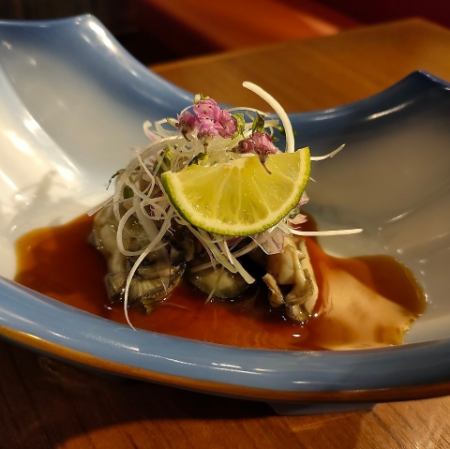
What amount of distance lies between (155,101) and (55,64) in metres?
0.30

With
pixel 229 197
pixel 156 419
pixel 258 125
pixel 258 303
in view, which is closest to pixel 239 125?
pixel 258 125

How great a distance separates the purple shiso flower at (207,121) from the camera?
114 centimetres

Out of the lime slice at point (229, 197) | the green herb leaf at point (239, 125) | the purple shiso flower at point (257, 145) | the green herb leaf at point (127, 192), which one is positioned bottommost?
the green herb leaf at point (127, 192)

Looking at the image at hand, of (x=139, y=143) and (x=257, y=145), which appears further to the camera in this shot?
(x=139, y=143)

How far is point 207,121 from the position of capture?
1.14 metres

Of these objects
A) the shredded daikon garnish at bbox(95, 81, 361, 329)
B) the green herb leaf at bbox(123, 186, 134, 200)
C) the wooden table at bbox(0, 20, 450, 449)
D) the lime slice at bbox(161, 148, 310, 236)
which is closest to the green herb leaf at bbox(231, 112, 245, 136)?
the shredded daikon garnish at bbox(95, 81, 361, 329)

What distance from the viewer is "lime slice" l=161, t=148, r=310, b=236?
1049 millimetres

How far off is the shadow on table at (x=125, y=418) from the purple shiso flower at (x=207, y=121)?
0.51 meters

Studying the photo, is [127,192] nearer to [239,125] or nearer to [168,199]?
[168,199]

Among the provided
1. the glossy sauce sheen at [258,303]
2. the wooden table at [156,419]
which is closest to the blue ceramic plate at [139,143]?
the glossy sauce sheen at [258,303]

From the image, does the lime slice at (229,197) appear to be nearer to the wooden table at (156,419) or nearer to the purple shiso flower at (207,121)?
the purple shiso flower at (207,121)

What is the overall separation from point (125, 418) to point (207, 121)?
1.91ft

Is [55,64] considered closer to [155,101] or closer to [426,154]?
[155,101]

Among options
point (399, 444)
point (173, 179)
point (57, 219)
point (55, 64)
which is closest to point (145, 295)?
point (173, 179)
